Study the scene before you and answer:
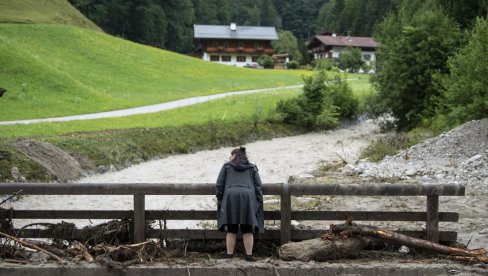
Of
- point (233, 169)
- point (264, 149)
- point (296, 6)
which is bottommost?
point (264, 149)

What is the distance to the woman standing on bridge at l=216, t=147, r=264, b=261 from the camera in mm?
8695

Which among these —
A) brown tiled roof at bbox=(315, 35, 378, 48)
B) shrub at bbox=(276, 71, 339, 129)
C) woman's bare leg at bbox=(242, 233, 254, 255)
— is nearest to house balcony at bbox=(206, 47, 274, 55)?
brown tiled roof at bbox=(315, 35, 378, 48)

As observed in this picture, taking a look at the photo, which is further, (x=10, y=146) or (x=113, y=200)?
(x=10, y=146)

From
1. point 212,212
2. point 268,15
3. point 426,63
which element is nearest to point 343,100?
point 426,63

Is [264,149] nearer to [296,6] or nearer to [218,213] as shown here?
[218,213]

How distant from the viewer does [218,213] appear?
29.3ft

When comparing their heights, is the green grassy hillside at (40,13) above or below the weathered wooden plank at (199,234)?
above

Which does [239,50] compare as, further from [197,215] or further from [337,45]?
[197,215]

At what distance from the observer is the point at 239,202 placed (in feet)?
28.6

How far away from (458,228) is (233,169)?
20.7ft

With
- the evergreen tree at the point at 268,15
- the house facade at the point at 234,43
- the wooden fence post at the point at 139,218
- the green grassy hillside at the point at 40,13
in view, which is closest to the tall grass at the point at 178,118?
the wooden fence post at the point at 139,218

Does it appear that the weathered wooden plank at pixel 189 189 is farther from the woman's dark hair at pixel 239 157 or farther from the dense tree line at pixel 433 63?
the dense tree line at pixel 433 63

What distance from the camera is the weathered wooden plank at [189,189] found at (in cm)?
905

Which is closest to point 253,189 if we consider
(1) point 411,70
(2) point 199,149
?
(2) point 199,149
